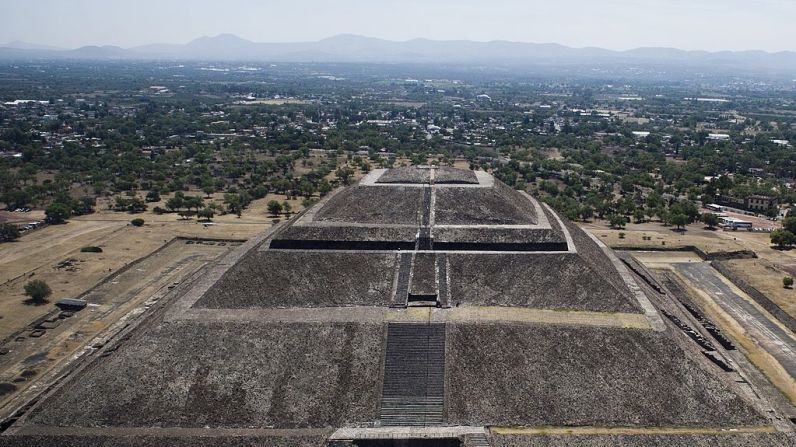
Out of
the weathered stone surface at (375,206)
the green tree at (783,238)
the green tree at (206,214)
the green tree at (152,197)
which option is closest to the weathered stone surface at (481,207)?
the weathered stone surface at (375,206)

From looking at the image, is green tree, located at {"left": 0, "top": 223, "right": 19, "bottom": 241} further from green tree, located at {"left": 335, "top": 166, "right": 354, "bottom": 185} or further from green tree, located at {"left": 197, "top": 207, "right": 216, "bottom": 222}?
green tree, located at {"left": 335, "top": 166, "right": 354, "bottom": 185}

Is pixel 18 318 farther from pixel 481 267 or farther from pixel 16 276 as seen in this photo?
pixel 481 267

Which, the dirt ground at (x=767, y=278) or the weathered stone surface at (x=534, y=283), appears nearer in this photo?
the weathered stone surface at (x=534, y=283)

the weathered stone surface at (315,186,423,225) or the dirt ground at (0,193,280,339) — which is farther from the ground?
the weathered stone surface at (315,186,423,225)

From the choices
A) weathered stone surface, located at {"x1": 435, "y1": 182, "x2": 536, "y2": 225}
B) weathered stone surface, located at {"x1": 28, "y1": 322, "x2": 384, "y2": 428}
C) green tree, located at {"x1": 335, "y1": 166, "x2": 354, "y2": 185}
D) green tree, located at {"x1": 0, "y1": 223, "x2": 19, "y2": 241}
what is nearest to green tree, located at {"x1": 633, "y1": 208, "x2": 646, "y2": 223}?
weathered stone surface, located at {"x1": 435, "y1": 182, "x2": 536, "y2": 225}

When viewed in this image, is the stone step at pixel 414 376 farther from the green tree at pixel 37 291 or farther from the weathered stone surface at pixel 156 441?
the green tree at pixel 37 291

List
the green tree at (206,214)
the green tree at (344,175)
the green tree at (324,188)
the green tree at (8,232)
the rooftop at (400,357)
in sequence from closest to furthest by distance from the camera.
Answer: the rooftop at (400,357) < the green tree at (8,232) < the green tree at (206,214) < the green tree at (324,188) < the green tree at (344,175)
